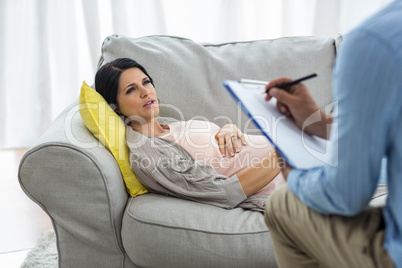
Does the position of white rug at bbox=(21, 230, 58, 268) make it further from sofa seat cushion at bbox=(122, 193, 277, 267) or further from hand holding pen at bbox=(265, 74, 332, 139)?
hand holding pen at bbox=(265, 74, 332, 139)

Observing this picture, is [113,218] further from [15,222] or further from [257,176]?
[15,222]

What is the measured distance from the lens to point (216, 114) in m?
1.96

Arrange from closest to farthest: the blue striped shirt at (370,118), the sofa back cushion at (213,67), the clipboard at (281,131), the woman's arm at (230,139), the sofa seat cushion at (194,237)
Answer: the blue striped shirt at (370,118) < the clipboard at (281,131) < the sofa seat cushion at (194,237) < the woman's arm at (230,139) < the sofa back cushion at (213,67)

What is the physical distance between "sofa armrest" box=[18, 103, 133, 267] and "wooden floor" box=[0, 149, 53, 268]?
539mm

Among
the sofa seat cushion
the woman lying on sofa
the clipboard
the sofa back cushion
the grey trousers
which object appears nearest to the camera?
the grey trousers

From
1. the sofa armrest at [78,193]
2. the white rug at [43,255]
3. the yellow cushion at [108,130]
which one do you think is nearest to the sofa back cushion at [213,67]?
the yellow cushion at [108,130]

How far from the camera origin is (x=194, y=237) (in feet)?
4.48

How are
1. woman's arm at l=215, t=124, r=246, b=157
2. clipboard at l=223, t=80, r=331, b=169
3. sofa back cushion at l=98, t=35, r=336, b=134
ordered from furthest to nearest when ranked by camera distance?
sofa back cushion at l=98, t=35, r=336, b=134
woman's arm at l=215, t=124, r=246, b=157
clipboard at l=223, t=80, r=331, b=169

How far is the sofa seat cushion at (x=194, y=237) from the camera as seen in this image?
1.34 meters

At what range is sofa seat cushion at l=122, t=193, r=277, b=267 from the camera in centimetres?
134

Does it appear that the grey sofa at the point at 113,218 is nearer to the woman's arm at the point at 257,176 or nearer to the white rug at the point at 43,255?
the woman's arm at the point at 257,176

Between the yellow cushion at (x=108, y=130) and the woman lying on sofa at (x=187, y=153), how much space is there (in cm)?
3

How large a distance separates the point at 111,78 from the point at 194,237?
76 centimetres

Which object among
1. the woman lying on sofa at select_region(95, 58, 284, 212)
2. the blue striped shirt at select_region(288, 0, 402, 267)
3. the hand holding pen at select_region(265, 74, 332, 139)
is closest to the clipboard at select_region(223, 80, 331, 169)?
the hand holding pen at select_region(265, 74, 332, 139)
